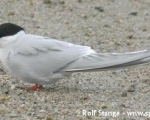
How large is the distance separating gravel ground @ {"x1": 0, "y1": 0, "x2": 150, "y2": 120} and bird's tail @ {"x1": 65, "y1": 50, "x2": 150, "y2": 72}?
0.24m

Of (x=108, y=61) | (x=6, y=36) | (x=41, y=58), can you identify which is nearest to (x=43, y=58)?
(x=41, y=58)

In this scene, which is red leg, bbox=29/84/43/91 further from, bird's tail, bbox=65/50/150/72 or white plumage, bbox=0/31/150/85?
bird's tail, bbox=65/50/150/72

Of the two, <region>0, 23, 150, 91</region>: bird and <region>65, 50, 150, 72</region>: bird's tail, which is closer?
<region>65, 50, 150, 72</region>: bird's tail

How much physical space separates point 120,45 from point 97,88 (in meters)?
2.11

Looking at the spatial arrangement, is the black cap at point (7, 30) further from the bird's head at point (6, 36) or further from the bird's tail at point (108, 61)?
the bird's tail at point (108, 61)

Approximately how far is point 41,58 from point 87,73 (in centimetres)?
100

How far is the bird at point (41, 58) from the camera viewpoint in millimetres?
5949

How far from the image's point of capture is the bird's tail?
5719mm

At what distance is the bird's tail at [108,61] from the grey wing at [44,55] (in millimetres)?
68

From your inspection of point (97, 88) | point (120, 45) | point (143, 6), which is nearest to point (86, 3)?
point (143, 6)

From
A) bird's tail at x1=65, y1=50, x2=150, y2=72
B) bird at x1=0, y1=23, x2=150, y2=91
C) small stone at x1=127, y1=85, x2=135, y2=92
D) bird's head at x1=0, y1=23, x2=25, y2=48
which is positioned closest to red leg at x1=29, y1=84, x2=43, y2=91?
bird at x1=0, y1=23, x2=150, y2=91

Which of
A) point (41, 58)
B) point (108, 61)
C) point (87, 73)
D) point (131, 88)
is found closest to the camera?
point (108, 61)

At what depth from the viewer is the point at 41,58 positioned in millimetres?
6023

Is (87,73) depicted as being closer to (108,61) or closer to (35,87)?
(35,87)
